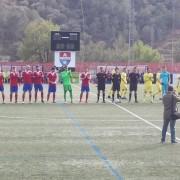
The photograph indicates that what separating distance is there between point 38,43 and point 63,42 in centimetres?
4701

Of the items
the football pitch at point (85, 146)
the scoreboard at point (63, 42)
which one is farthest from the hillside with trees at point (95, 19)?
the football pitch at point (85, 146)

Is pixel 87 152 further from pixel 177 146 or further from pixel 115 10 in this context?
pixel 115 10

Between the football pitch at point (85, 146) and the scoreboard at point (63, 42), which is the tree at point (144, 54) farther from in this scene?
the football pitch at point (85, 146)

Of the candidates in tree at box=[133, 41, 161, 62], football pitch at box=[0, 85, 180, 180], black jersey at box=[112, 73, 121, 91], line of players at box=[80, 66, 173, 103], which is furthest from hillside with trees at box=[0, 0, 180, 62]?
football pitch at box=[0, 85, 180, 180]

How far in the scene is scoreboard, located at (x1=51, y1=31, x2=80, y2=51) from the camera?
164ft

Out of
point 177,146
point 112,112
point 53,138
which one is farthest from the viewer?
point 112,112

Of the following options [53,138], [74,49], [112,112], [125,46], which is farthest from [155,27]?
[53,138]

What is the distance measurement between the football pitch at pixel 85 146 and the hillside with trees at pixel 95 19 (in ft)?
303

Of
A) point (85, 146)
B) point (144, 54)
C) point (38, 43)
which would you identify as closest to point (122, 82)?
point (85, 146)

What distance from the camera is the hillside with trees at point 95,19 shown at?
12206 cm

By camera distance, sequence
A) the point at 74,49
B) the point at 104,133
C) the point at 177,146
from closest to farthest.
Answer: the point at 177,146, the point at 104,133, the point at 74,49

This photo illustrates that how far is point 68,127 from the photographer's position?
20.6 metres

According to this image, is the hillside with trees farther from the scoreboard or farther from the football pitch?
the football pitch

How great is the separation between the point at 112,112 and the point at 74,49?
80.0 feet
